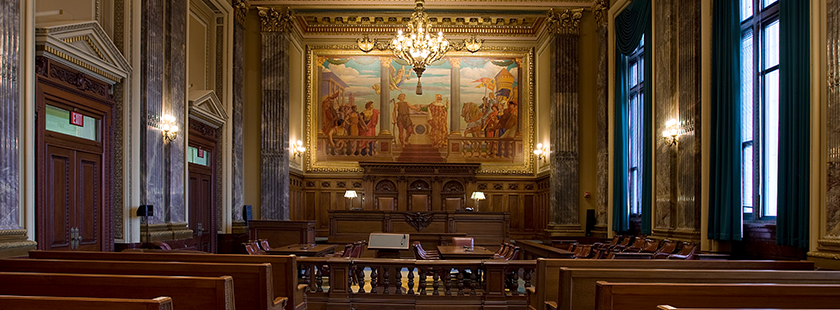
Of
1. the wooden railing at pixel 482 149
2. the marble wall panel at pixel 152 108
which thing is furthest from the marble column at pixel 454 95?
the marble wall panel at pixel 152 108

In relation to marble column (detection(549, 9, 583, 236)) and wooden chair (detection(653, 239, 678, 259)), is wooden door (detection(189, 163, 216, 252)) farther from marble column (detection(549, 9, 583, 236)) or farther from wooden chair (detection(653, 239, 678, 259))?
wooden chair (detection(653, 239, 678, 259))

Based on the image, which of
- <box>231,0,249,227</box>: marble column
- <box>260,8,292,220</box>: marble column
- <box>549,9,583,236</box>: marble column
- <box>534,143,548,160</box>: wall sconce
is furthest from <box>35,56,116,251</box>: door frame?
<box>534,143,548,160</box>: wall sconce

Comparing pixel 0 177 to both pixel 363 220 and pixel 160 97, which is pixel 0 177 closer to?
pixel 160 97

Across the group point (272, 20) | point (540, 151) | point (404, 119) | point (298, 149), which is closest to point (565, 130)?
point (540, 151)

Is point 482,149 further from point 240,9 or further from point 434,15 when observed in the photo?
point 240,9

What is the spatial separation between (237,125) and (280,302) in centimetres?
1078

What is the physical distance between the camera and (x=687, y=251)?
10.3 metres

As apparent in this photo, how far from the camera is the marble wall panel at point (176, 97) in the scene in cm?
1113

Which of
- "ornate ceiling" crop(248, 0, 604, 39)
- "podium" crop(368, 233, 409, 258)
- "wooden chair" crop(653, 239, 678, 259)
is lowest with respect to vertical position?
"wooden chair" crop(653, 239, 678, 259)

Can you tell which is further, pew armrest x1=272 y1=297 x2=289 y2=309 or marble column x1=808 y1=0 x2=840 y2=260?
marble column x1=808 y1=0 x2=840 y2=260

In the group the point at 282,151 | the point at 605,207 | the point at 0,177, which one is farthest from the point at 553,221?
the point at 0,177

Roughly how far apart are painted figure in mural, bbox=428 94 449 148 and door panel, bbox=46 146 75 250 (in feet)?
42.6

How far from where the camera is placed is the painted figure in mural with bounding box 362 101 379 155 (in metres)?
20.2

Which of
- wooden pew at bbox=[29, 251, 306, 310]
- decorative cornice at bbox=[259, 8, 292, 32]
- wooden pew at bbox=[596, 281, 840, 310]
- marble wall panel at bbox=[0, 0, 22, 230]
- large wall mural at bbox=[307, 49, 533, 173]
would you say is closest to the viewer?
wooden pew at bbox=[596, 281, 840, 310]
